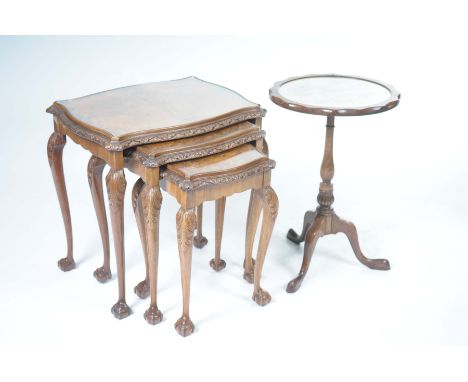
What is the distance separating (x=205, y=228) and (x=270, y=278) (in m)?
0.58

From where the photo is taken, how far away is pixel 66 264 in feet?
12.5

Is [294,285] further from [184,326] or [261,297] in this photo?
[184,326]

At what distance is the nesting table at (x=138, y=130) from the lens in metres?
3.14

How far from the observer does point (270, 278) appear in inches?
148

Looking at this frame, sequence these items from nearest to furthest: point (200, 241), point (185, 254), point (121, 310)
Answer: point (185, 254), point (121, 310), point (200, 241)

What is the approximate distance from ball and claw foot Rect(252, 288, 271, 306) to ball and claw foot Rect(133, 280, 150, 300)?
0.48m

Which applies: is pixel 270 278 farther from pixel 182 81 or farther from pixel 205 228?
pixel 182 81

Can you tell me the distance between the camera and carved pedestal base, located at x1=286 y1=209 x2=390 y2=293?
3.69 meters

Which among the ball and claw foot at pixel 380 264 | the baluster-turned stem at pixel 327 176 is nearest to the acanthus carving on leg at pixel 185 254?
the baluster-turned stem at pixel 327 176

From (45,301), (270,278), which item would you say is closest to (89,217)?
(45,301)

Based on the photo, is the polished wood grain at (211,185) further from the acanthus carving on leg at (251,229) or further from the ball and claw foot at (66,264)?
the ball and claw foot at (66,264)

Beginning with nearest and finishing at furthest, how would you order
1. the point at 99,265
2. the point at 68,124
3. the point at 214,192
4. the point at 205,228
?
the point at 214,192 < the point at 68,124 < the point at 99,265 < the point at 205,228

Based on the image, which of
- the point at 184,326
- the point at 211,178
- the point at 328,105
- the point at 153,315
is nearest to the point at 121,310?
the point at 153,315

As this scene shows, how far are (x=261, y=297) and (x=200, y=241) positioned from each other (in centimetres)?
59
